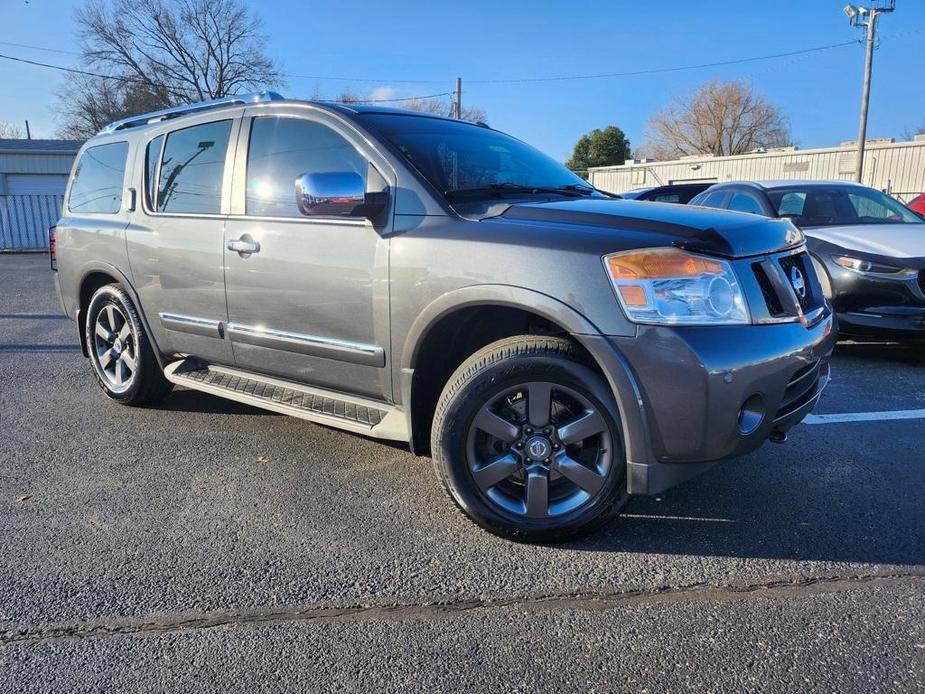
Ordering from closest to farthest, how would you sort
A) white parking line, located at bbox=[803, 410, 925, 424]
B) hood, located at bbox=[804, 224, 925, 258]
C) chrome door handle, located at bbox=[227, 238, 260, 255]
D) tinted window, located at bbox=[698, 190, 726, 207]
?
chrome door handle, located at bbox=[227, 238, 260, 255] → white parking line, located at bbox=[803, 410, 925, 424] → hood, located at bbox=[804, 224, 925, 258] → tinted window, located at bbox=[698, 190, 726, 207]

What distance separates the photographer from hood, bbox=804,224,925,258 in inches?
224

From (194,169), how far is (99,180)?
4.48 ft

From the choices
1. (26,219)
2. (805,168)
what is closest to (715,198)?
(26,219)

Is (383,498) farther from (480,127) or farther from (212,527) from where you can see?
(480,127)

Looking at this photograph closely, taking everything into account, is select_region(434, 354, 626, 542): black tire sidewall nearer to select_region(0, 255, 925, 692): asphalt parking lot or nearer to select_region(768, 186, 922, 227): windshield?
select_region(0, 255, 925, 692): asphalt parking lot

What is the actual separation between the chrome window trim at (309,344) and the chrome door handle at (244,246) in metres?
0.40

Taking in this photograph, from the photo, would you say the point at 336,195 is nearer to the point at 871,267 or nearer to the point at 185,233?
the point at 185,233

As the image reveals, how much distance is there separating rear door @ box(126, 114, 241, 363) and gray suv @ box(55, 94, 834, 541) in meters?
0.02

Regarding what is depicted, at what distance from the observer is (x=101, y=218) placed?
4863mm

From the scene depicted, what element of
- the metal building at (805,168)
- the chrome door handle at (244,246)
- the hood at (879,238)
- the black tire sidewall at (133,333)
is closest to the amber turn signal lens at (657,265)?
the chrome door handle at (244,246)

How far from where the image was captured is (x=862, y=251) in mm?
5762

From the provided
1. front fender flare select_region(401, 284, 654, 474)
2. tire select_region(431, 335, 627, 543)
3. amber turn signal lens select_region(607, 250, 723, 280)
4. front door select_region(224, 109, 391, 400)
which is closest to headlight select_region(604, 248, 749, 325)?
amber turn signal lens select_region(607, 250, 723, 280)

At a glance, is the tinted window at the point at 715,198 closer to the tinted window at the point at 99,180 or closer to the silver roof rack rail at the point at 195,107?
the silver roof rack rail at the point at 195,107

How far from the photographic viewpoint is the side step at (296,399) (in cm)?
326
